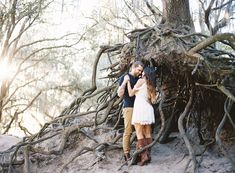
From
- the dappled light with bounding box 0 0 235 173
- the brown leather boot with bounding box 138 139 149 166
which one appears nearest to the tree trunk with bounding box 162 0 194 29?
the dappled light with bounding box 0 0 235 173

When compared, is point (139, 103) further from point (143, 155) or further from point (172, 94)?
point (172, 94)

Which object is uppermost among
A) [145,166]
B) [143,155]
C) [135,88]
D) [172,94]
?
[135,88]

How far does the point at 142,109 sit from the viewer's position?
5438 millimetres

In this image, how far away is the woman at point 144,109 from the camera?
542 cm

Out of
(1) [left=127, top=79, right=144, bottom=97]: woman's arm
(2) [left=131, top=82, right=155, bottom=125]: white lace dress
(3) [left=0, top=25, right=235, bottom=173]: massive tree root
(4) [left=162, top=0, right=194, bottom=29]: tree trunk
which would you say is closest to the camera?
(2) [left=131, top=82, right=155, bottom=125]: white lace dress

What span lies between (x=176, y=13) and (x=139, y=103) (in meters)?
1.86

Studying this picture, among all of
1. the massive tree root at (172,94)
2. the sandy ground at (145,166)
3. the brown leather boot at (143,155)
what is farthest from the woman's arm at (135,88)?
the sandy ground at (145,166)

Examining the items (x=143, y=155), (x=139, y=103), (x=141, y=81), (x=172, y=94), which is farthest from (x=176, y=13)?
(x=143, y=155)

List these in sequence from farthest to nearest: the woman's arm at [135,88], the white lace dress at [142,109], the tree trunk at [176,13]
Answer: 1. the tree trunk at [176,13]
2. the woman's arm at [135,88]
3. the white lace dress at [142,109]

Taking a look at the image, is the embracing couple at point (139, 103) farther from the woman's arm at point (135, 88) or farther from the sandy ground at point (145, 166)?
the sandy ground at point (145, 166)

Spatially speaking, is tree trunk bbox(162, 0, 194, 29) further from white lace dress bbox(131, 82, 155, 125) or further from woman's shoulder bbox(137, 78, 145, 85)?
white lace dress bbox(131, 82, 155, 125)

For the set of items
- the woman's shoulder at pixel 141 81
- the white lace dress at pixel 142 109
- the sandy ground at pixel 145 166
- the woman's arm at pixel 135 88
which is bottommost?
the sandy ground at pixel 145 166

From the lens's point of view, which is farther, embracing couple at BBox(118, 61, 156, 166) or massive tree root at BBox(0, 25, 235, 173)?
massive tree root at BBox(0, 25, 235, 173)

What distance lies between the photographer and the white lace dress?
213 inches
